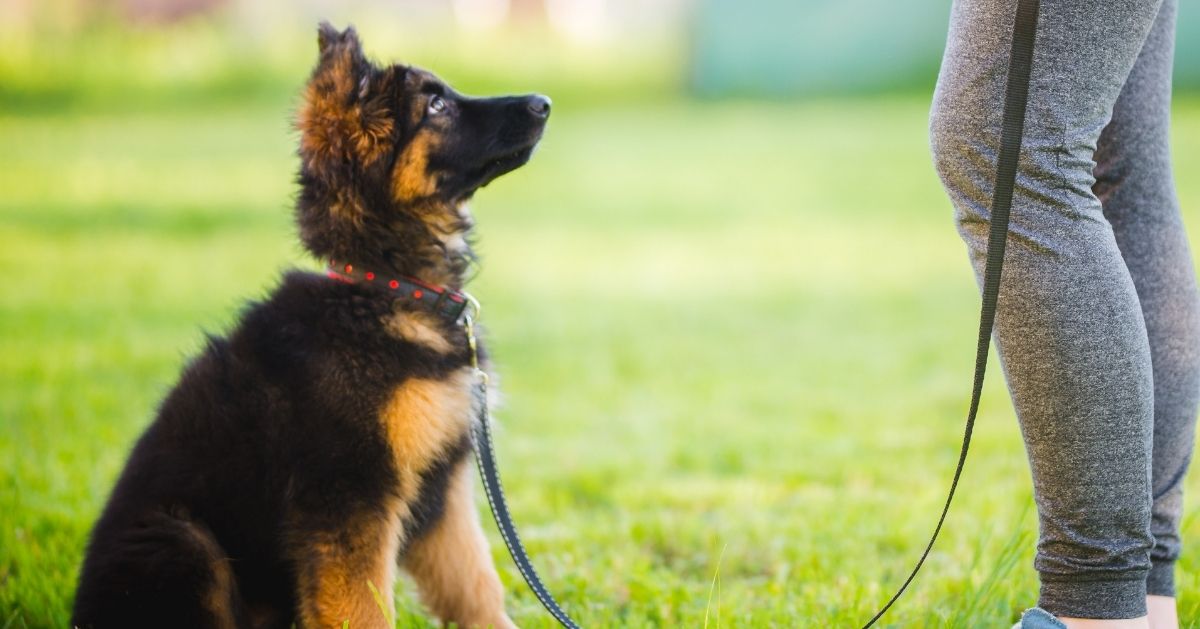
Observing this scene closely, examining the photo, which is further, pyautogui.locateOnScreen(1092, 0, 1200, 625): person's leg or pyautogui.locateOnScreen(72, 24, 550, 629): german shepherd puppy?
pyautogui.locateOnScreen(72, 24, 550, 629): german shepherd puppy

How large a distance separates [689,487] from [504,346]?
9.26ft

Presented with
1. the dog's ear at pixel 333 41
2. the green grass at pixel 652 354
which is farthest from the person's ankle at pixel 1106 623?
the dog's ear at pixel 333 41

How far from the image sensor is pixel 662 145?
15.1 m

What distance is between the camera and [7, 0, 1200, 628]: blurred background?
3.45 metres

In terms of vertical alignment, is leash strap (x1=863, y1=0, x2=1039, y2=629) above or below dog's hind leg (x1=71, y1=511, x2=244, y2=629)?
above

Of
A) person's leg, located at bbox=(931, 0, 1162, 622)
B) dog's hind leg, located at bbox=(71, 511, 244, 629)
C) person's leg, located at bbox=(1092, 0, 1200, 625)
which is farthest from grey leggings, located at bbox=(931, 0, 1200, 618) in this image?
dog's hind leg, located at bbox=(71, 511, 244, 629)

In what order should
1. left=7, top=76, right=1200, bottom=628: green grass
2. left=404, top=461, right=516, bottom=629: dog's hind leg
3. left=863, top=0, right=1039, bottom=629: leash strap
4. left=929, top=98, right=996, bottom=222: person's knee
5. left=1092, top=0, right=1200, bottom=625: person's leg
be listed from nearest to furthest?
left=863, top=0, right=1039, bottom=629: leash strap < left=929, top=98, right=996, bottom=222: person's knee < left=1092, top=0, right=1200, bottom=625: person's leg < left=404, top=461, right=516, bottom=629: dog's hind leg < left=7, top=76, right=1200, bottom=628: green grass

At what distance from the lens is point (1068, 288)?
2062 millimetres

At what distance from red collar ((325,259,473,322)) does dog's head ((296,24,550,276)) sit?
0.21 feet

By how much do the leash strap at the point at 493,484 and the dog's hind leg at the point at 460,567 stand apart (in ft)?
0.55

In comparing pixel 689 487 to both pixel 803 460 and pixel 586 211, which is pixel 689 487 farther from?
pixel 586 211

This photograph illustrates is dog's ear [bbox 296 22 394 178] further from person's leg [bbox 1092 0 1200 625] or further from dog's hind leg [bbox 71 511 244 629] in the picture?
person's leg [bbox 1092 0 1200 625]

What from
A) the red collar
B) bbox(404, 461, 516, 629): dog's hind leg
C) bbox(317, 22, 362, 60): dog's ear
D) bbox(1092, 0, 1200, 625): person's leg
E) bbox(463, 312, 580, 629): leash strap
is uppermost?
bbox(317, 22, 362, 60): dog's ear

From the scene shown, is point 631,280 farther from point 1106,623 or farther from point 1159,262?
point 1106,623
